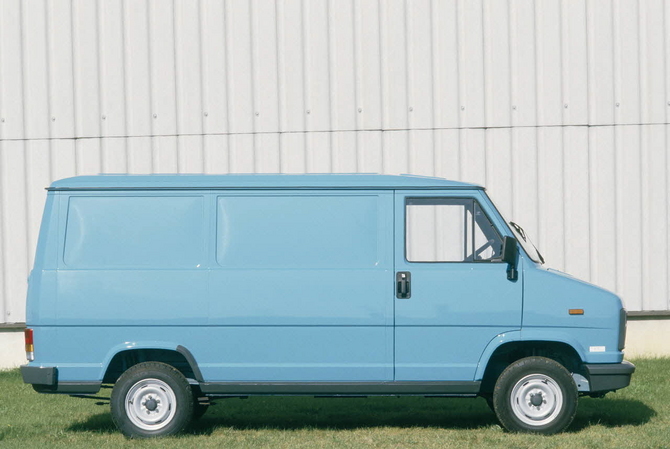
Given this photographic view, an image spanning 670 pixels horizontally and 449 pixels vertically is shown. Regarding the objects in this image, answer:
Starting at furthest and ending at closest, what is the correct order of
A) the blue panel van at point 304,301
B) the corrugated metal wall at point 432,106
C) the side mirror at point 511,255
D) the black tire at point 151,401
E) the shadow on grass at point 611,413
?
the corrugated metal wall at point 432,106
the shadow on grass at point 611,413
the black tire at point 151,401
the blue panel van at point 304,301
the side mirror at point 511,255

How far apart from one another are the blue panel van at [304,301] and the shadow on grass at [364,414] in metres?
0.75

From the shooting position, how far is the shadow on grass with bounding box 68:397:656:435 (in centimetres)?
848

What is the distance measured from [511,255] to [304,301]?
5.67ft

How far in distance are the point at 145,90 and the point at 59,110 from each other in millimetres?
1209

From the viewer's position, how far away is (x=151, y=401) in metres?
7.80

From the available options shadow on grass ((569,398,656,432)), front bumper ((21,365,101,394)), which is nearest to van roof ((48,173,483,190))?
front bumper ((21,365,101,394))

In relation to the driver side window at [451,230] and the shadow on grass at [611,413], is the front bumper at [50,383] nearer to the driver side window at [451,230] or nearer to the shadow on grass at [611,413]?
the driver side window at [451,230]

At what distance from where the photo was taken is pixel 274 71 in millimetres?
12570

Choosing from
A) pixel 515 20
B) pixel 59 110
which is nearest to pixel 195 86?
pixel 59 110

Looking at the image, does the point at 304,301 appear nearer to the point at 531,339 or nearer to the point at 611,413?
the point at 531,339

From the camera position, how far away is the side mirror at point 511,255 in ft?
24.7

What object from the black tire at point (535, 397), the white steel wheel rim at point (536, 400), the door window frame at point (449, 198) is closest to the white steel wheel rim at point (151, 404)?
the door window frame at point (449, 198)

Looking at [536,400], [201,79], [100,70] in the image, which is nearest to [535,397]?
[536,400]

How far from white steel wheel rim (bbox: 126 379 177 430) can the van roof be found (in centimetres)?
166
